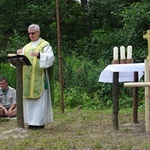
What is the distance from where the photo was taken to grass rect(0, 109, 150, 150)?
5859 mm

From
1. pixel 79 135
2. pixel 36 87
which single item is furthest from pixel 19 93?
pixel 79 135

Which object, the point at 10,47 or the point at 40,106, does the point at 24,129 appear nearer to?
the point at 40,106

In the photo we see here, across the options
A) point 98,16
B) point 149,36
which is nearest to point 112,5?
point 98,16

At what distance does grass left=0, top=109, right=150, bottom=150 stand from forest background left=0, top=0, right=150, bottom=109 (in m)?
2.90

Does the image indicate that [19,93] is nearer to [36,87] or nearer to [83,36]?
[36,87]

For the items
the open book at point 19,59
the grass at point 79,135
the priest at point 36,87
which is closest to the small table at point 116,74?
the grass at point 79,135

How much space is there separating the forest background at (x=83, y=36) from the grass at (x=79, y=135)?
9.53ft

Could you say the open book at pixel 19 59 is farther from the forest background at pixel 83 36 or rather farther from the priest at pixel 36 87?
the forest background at pixel 83 36

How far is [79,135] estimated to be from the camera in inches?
271

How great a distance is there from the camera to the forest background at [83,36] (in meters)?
12.2

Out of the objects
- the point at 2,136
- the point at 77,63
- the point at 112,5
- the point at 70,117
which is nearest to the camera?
the point at 2,136

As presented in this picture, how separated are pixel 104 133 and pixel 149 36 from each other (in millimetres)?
1615

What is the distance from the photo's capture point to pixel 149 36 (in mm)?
7320

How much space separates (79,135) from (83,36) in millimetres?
11508
